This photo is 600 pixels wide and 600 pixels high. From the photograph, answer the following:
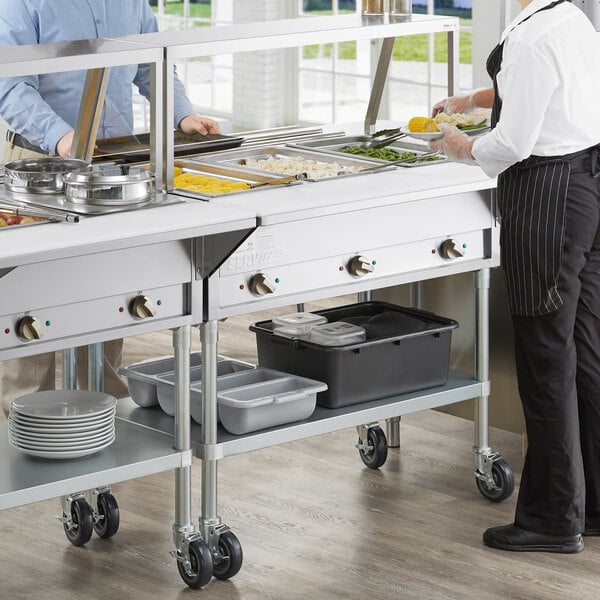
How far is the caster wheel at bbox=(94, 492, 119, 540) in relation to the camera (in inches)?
144

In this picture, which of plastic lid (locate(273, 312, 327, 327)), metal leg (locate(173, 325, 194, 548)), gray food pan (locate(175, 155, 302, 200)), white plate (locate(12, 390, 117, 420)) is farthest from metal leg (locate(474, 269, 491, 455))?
white plate (locate(12, 390, 117, 420))

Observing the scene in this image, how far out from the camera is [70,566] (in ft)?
11.5

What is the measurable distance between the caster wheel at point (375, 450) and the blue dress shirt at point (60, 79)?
1.17m

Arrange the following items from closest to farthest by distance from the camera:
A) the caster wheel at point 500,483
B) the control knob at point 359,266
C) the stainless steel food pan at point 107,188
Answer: the stainless steel food pan at point 107,188 < the control knob at point 359,266 < the caster wheel at point 500,483

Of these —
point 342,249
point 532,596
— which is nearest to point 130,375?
point 342,249

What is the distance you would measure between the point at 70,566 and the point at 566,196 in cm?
160

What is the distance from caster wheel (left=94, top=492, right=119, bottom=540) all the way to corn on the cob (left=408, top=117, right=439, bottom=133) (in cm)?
133

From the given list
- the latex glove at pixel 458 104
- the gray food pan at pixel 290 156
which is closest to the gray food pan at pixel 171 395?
the gray food pan at pixel 290 156

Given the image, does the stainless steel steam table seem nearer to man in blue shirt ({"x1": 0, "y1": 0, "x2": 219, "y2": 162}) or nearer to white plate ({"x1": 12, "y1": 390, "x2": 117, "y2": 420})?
white plate ({"x1": 12, "y1": 390, "x2": 117, "y2": 420})

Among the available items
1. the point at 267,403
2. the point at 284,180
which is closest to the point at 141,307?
the point at 267,403

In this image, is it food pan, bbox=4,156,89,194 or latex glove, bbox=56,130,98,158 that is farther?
latex glove, bbox=56,130,98,158

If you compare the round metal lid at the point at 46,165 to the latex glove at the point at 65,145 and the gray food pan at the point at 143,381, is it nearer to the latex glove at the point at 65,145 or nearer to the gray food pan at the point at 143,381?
the latex glove at the point at 65,145

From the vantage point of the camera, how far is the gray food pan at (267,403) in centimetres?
341

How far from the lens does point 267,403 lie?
3.41m
